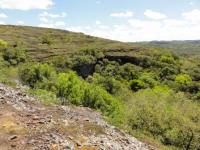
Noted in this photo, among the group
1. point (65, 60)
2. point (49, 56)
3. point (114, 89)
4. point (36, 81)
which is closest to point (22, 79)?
point (36, 81)

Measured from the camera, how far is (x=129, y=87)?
4909 inches

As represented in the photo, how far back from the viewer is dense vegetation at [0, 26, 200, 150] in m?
48.3

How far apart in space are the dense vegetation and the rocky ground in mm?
3762

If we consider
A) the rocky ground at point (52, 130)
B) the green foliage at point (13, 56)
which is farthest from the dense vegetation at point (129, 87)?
the rocky ground at point (52, 130)

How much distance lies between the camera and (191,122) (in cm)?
5200

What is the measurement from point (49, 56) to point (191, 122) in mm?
112966

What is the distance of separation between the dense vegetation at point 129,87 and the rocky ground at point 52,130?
12.3 ft

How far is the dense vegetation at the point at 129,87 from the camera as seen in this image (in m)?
48.3

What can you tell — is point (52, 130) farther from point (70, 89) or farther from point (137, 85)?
point (137, 85)

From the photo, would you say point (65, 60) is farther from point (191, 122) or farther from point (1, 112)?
point (1, 112)

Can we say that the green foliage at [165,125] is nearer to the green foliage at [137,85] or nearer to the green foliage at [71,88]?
the green foliage at [71,88]

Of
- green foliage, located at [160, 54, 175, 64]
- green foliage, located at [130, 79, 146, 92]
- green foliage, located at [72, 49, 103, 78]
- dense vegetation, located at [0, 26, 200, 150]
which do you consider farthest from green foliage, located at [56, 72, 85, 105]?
green foliage, located at [160, 54, 175, 64]

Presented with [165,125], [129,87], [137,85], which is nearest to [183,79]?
[137,85]

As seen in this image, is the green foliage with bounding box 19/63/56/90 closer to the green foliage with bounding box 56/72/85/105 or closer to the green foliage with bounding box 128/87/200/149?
the green foliage with bounding box 56/72/85/105
